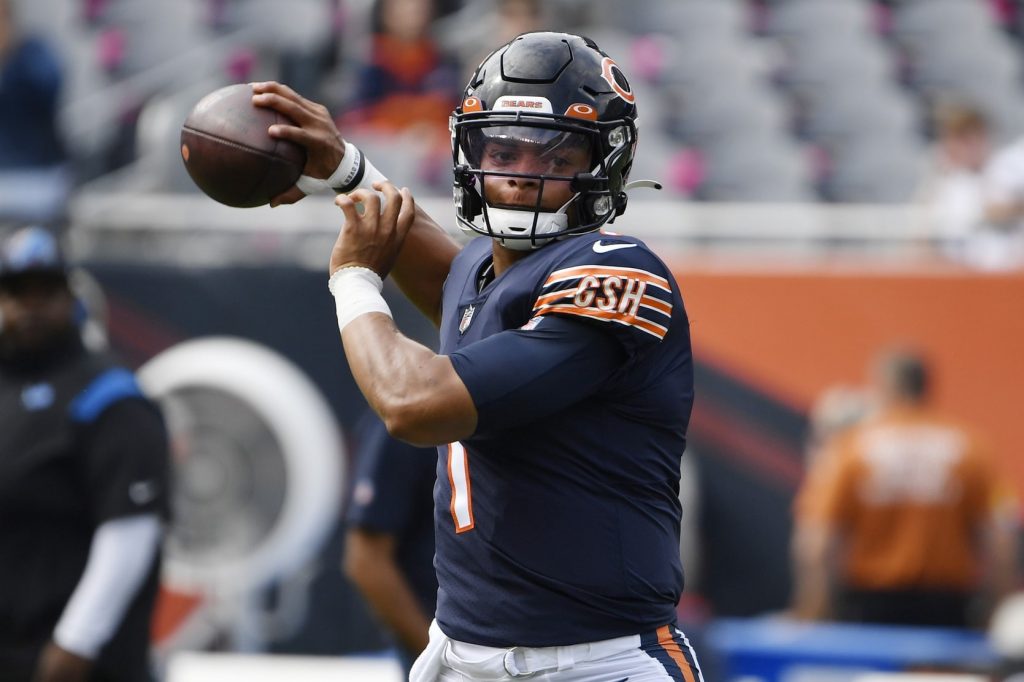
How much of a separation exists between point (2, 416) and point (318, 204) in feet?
10.5

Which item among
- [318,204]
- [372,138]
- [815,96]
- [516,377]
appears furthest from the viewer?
[815,96]

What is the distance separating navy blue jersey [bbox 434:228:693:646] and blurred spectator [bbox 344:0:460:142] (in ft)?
19.2

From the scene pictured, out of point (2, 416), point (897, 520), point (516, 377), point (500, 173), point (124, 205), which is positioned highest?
point (500, 173)

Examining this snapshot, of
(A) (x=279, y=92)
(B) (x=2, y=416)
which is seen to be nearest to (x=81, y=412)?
(B) (x=2, y=416)

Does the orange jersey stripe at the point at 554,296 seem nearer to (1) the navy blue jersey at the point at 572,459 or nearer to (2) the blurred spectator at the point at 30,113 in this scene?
(1) the navy blue jersey at the point at 572,459

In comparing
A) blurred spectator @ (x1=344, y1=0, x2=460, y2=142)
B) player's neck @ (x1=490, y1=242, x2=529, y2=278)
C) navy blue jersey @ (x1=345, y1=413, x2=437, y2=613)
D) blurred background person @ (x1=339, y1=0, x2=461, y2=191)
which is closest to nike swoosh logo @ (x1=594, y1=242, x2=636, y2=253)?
player's neck @ (x1=490, y1=242, x2=529, y2=278)

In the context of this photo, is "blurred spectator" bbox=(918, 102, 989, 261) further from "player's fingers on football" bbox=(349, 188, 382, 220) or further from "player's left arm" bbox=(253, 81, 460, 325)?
"player's fingers on football" bbox=(349, 188, 382, 220)

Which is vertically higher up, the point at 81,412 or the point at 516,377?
the point at 516,377

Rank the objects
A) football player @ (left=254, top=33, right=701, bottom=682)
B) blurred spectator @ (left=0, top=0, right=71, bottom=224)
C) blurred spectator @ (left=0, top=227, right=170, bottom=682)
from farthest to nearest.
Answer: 1. blurred spectator @ (left=0, top=0, right=71, bottom=224)
2. blurred spectator @ (left=0, top=227, right=170, bottom=682)
3. football player @ (left=254, top=33, right=701, bottom=682)

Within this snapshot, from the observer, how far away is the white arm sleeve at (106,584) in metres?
4.34

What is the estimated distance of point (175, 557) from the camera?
746 cm

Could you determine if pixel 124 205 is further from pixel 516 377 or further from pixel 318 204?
pixel 516 377

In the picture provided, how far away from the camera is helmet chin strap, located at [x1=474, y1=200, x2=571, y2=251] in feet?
9.45

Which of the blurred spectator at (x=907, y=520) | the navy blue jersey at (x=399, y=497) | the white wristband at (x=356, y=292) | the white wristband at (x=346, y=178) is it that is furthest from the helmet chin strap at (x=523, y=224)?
the blurred spectator at (x=907, y=520)
